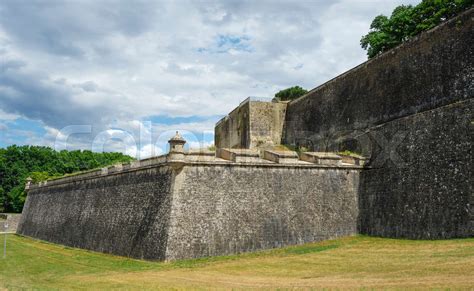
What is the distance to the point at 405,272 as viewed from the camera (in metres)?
11.6

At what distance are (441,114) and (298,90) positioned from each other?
130 ft

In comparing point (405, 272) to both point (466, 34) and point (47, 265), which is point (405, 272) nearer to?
point (466, 34)

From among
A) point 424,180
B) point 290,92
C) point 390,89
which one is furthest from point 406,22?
point 290,92

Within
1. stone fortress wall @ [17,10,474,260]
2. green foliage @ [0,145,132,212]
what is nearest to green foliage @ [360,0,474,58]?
stone fortress wall @ [17,10,474,260]

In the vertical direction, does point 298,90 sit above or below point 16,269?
above

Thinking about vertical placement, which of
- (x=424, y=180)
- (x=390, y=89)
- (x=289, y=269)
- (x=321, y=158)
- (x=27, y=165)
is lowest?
(x=289, y=269)

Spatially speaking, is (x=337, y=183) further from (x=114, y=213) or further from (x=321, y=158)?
(x=114, y=213)

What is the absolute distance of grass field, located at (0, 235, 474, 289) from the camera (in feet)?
36.5

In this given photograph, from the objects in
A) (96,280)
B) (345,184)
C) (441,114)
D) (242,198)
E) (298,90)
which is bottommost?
(96,280)

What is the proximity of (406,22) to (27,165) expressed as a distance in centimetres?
5474

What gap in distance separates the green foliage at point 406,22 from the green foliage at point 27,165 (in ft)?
130

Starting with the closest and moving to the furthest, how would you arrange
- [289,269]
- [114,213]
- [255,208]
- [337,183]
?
[289,269]
[255,208]
[337,183]
[114,213]

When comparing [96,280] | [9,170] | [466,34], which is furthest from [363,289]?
[9,170]

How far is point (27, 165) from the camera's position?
64.5 m
